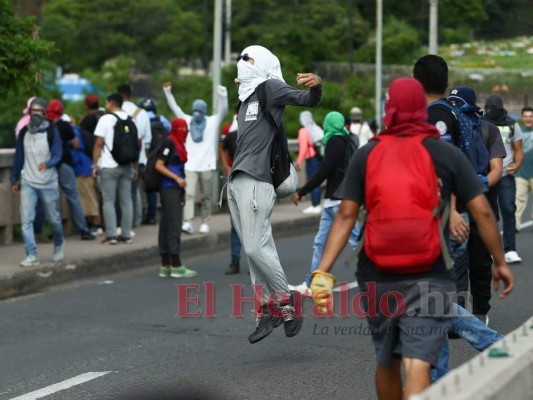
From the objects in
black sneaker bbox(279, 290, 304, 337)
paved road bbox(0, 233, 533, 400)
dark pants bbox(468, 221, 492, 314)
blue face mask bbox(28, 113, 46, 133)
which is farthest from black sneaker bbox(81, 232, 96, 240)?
dark pants bbox(468, 221, 492, 314)

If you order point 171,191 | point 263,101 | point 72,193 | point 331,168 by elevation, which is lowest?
point 72,193

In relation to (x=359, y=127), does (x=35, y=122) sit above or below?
above

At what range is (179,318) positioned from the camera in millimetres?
10883

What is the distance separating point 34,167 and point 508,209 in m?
5.25

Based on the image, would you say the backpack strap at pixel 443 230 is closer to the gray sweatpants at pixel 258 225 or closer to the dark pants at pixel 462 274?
the dark pants at pixel 462 274

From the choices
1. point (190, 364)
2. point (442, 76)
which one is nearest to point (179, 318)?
point (190, 364)

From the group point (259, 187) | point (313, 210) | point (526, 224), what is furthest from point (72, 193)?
point (259, 187)

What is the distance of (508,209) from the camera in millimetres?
14305

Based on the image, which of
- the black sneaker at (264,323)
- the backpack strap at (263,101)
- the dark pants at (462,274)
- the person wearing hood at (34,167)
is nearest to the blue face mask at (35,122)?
the person wearing hood at (34,167)

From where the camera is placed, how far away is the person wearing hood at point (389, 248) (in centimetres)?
563

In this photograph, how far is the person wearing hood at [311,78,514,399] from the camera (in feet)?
18.5

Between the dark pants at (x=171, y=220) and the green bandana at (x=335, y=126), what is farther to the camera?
the dark pants at (x=171, y=220)

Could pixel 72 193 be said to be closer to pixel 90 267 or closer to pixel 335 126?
pixel 90 267

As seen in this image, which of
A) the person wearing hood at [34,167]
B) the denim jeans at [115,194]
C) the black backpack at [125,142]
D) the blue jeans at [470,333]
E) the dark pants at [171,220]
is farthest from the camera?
the denim jeans at [115,194]
